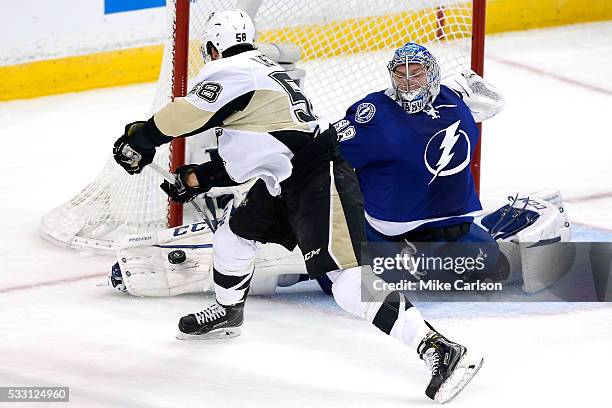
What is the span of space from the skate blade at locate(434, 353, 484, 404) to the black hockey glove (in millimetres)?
912

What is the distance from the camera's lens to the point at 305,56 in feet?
18.5

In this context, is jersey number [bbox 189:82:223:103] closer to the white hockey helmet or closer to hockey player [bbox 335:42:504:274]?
the white hockey helmet

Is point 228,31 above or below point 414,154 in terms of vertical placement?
above

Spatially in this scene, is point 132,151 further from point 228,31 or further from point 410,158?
point 410,158

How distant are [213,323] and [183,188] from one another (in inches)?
16.1

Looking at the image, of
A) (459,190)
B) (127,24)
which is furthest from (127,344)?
(127,24)

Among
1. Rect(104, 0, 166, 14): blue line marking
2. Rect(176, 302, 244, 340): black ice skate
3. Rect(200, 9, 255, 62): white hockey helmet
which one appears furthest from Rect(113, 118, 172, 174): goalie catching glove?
Rect(104, 0, 166, 14): blue line marking

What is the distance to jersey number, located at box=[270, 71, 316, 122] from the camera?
3674 mm

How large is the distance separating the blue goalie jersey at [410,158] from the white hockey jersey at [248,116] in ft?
1.74

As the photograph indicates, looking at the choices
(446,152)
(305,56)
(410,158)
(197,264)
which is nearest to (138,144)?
(197,264)

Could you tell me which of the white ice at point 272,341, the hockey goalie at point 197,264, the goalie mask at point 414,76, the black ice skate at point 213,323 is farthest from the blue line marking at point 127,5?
the black ice skate at point 213,323

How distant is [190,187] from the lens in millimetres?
3895

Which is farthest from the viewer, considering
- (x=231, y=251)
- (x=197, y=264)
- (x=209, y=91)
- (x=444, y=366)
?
(x=197, y=264)

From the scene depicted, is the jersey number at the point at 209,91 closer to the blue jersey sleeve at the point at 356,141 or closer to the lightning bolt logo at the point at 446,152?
the blue jersey sleeve at the point at 356,141
